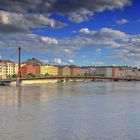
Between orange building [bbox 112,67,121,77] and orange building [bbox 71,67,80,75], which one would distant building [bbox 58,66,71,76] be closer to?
orange building [bbox 71,67,80,75]

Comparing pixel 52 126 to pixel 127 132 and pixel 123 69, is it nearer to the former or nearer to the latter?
pixel 127 132

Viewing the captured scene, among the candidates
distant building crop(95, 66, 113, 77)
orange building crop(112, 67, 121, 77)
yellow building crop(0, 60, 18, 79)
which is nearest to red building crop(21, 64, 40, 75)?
yellow building crop(0, 60, 18, 79)

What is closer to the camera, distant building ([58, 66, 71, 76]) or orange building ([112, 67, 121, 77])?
distant building ([58, 66, 71, 76])

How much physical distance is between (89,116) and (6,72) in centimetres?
5484

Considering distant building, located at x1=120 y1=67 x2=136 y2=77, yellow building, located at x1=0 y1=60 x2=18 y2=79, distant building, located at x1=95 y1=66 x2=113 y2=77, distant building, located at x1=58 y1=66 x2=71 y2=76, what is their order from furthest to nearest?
1. distant building, located at x1=120 y1=67 x2=136 y2=77
2. distant building, located at x1=95 y1=66 x2=113 y2=77
3. distant building, located at x1=58 y1=66 x2=71 y2=76
4. yellow building, located at x1=0 y1=60 x2=18 y2=79

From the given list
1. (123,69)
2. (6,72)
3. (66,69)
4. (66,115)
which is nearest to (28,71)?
(6,72)

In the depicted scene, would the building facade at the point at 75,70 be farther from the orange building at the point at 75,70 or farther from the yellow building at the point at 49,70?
the yellow building at the point at 49,70

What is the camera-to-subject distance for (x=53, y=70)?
82750 mm

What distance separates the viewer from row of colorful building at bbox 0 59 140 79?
6581 centimetres

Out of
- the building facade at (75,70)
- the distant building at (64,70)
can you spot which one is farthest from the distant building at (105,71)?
the distant building at (64,70)

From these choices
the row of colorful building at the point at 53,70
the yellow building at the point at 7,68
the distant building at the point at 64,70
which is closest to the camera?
the yellow building at the point at 7,68

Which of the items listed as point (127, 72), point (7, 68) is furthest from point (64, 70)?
point (7, 68)

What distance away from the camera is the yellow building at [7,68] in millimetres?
63344

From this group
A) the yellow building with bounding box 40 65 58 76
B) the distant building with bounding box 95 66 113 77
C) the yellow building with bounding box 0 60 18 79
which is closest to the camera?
the yellow building with bounding box 0 60 18 79
